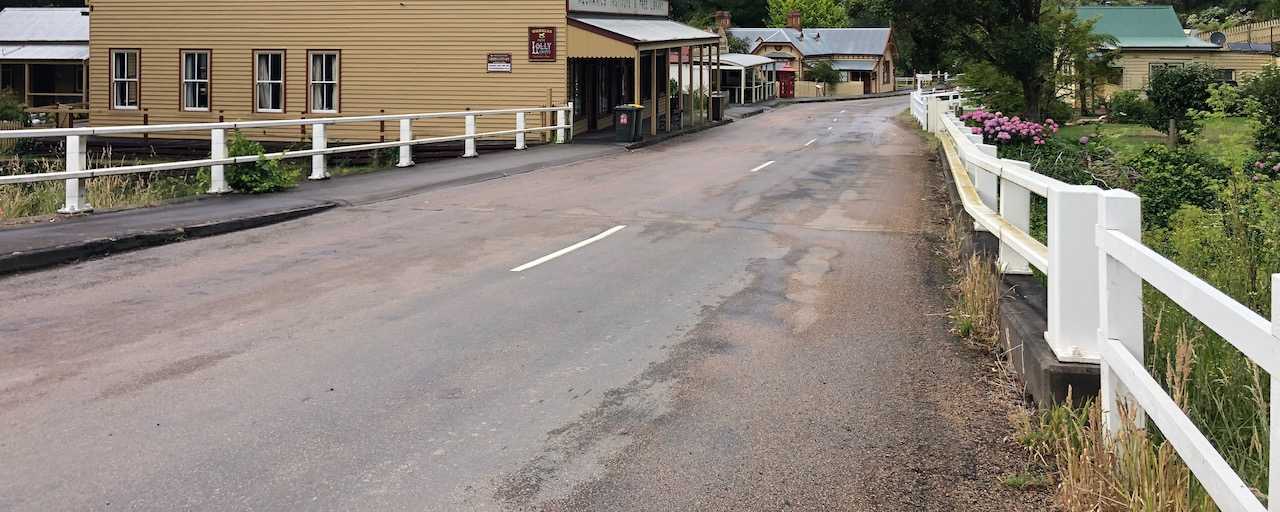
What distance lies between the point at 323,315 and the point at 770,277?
4.21m

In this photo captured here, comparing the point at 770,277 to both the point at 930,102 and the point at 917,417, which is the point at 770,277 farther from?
the point at 930,102

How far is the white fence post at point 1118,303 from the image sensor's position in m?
4.70

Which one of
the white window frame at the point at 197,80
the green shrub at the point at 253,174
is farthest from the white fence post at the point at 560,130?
the green shrub at the point at 253,174

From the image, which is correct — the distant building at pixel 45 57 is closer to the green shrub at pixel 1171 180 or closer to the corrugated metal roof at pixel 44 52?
the corrugated metal roof at pixel 44 52

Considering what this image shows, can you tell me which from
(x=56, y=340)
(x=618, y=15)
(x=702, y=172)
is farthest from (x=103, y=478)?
(x=618, y=15)

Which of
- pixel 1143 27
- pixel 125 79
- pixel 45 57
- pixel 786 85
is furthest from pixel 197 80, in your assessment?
pixel 786 85

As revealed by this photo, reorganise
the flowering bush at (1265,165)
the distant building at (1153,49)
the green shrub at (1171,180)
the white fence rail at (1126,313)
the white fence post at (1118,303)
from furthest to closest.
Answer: the distant building at (1153,49) < the green shrub at (1171,180) < the flowering bush at (1265,165) < the white fence post at (1118,303) < the white fence rail at (1126,313)

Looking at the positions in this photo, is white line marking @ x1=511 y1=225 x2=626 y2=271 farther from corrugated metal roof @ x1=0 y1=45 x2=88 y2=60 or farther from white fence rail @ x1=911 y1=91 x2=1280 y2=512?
corrugated metal roof @ x1=0 y1=45 x2=88 y2=60

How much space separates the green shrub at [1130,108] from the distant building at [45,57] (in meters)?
39.6

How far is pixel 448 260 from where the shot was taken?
11.6 meters

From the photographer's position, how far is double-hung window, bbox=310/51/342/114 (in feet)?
114

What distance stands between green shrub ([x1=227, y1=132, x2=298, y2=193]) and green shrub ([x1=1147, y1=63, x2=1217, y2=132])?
25.2m

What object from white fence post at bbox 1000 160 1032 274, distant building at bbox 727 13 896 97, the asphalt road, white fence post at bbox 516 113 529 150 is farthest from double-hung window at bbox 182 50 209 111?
distant building at bbox 727 13 896 97

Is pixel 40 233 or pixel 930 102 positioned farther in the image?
pixel 930 102
